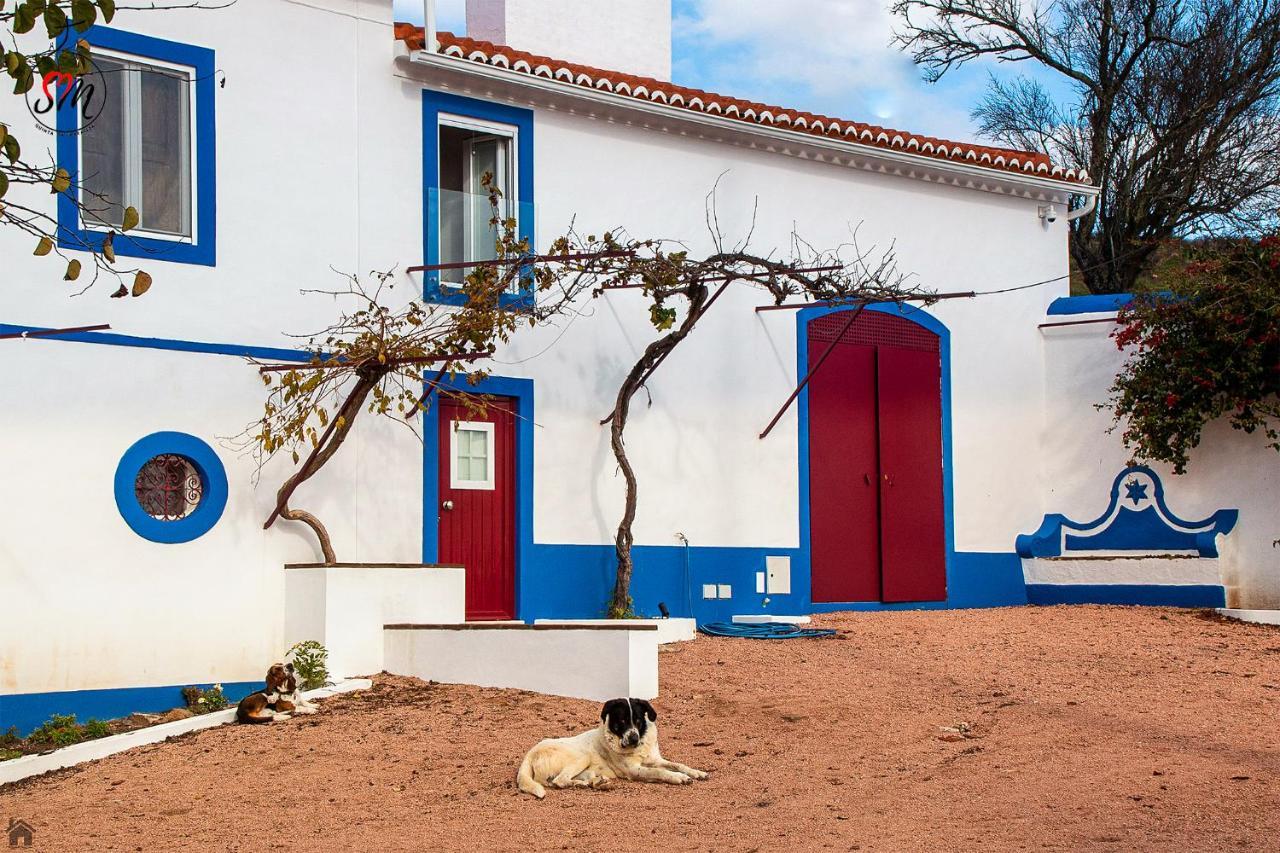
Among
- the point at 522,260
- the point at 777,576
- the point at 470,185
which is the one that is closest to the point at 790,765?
the point at 522,260

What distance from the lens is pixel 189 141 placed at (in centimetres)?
1123

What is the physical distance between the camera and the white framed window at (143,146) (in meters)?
10.8

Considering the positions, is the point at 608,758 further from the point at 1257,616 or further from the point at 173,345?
the point at 1257,616

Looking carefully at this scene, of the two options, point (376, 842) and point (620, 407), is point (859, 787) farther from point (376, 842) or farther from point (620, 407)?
point (620, 407)

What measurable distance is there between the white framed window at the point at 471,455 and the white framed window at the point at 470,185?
3.86 feet

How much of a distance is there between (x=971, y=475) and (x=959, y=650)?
3.63 m

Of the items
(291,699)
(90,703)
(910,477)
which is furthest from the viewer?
(910,477)

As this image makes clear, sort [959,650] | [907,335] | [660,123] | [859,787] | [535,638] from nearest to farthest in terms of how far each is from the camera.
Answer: [859,787] → [535,638] → [959,650] → [660,123] → [907,335]

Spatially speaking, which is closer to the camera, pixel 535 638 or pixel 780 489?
pixel 535 638

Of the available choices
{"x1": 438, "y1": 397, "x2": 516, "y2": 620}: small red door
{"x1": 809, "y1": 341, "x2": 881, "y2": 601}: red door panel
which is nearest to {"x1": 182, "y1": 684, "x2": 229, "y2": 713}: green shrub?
{"x1": 438, "y1": 397, "x2": 516, "y2": 620}: small red door

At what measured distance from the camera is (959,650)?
40.7ft

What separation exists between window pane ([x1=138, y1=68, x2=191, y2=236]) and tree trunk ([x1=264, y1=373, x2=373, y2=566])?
174 centimetres

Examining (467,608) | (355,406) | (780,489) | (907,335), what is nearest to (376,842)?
(355,406)

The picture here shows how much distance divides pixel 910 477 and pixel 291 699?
7.37 metres
